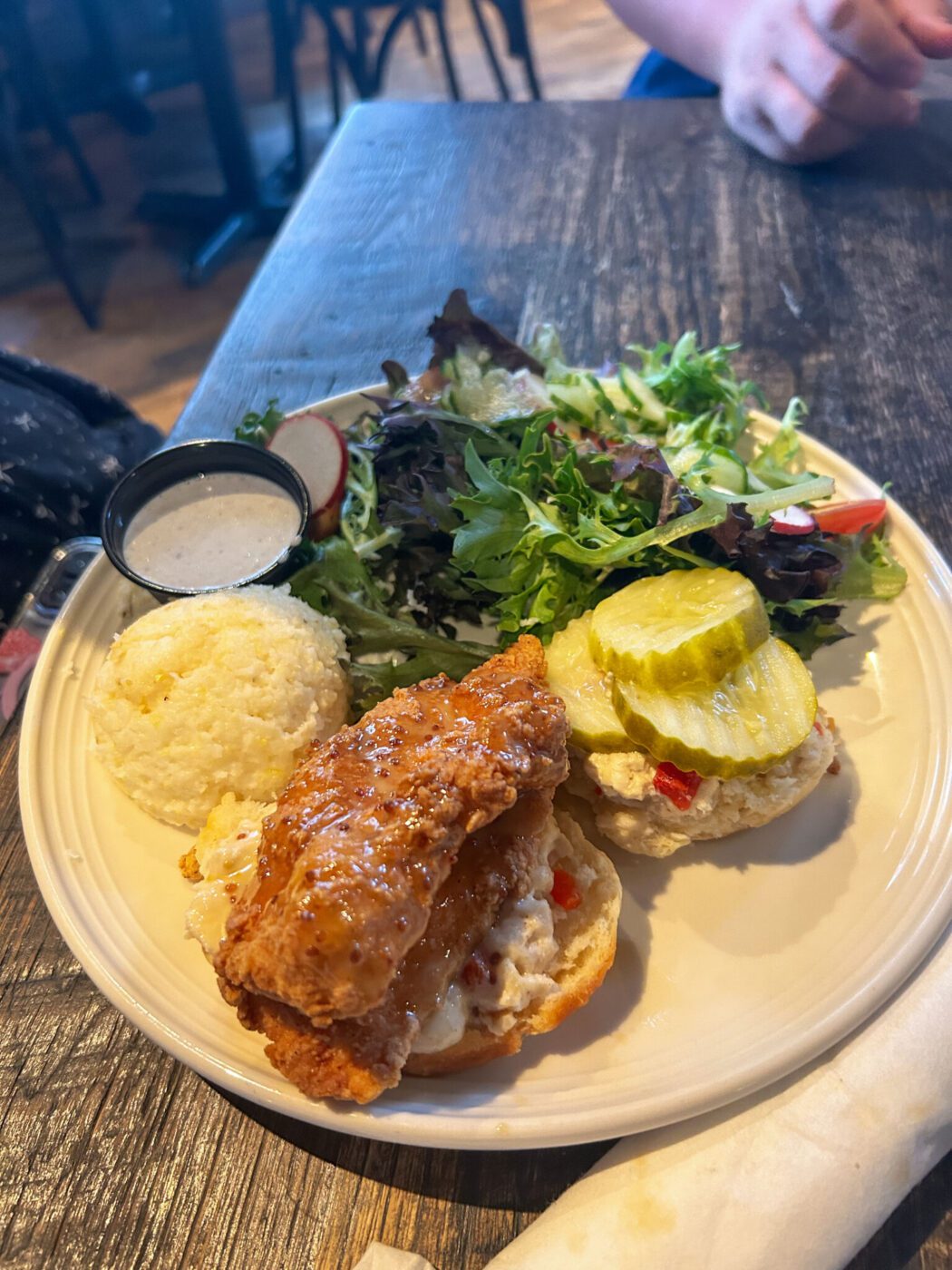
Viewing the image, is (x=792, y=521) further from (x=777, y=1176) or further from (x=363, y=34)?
(x=363, y=34)

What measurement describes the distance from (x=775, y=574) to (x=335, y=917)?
156cm

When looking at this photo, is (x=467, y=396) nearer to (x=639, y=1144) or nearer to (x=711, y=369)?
(x=711, y=369)

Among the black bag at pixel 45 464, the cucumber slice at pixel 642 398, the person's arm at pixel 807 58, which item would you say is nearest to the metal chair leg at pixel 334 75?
the person's arm at pixel 807 58

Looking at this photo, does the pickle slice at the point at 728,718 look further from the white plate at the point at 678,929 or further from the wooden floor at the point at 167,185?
the wooden floor at the point at 167,185

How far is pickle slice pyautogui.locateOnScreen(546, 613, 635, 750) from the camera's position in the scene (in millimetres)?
2049

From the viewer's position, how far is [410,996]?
5.45 feet

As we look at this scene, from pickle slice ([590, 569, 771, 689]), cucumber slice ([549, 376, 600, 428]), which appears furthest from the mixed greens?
pickle slice ([590, 569, 771, 689])

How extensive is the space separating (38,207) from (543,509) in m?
6.36

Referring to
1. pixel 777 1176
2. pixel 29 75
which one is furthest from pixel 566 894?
pixel 29 75

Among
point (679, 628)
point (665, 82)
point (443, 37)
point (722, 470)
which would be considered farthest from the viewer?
point (443, 37)

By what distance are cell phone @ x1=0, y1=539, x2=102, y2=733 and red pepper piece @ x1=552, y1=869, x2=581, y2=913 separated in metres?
1.88

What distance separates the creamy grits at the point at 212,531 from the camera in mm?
2639

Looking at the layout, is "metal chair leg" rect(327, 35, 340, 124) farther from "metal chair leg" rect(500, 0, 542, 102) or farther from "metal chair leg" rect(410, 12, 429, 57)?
"metal chair leg" rect(500, 0, 542, 102)

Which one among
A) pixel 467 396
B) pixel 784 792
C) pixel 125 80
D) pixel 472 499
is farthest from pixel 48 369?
pixel 125 80
